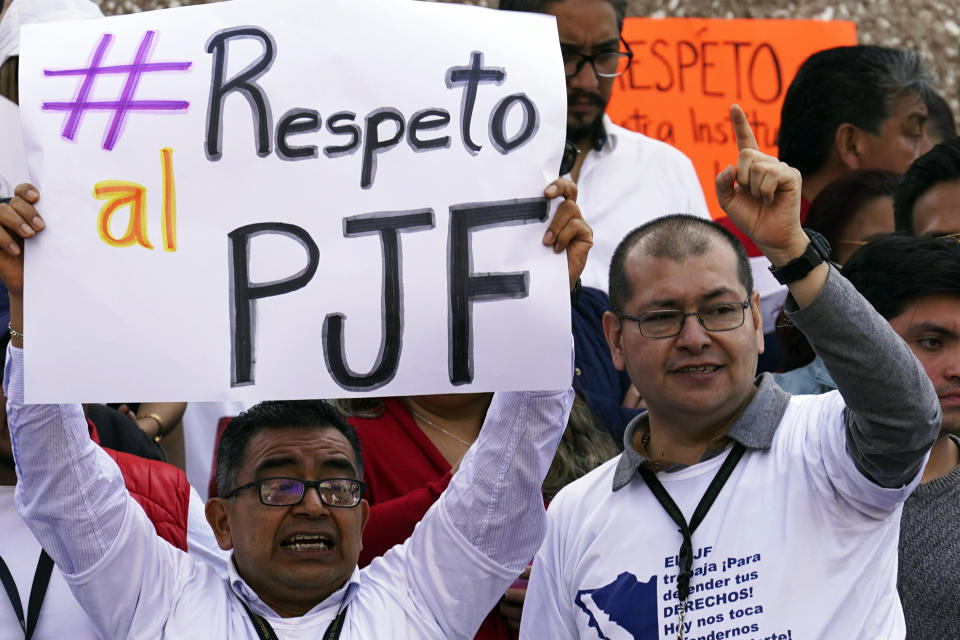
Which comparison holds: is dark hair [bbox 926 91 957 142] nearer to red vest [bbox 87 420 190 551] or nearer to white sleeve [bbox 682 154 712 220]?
white sleeve [bbox 682 154 712 220]

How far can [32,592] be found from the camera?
317 cm

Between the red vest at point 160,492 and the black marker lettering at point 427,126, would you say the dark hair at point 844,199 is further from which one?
the red vest at point 160,492

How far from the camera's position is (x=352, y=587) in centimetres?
314

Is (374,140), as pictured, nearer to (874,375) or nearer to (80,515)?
(80,515)

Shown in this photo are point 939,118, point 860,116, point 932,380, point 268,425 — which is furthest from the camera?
point 939,118

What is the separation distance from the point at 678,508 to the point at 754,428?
9.2 inches

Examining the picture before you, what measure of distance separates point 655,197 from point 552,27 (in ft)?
6.01

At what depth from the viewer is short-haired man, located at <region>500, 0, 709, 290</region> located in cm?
451

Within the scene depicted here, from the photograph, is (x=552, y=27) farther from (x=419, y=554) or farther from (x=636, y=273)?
(x=419, y=554)

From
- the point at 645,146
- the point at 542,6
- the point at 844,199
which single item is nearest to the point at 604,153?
the point at 645,146

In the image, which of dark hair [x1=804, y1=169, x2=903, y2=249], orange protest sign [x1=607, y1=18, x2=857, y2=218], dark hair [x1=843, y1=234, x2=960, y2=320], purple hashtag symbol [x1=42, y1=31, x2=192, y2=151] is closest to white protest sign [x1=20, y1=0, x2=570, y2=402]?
purple hashtag symbol [x1=42, y1=31, x2=192, y2=151]

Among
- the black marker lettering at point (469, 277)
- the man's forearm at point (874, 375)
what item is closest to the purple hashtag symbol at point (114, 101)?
the black marker lettering at point (469, 277)

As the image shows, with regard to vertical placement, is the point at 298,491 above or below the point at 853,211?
below

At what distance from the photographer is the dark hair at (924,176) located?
427cm
